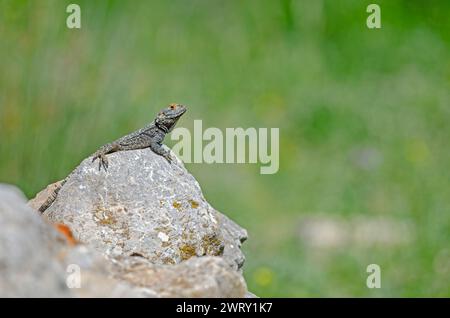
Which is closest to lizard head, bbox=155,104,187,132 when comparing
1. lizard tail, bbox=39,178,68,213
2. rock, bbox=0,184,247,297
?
lizard tail, bbox=39,178,68,213

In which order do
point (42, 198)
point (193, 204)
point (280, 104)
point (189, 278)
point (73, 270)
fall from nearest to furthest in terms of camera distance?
point (73, 270), point (189, 278), point (193, 204), point (42, 198), point (280, 104)

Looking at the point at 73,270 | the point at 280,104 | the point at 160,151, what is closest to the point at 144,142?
the point at 160,151

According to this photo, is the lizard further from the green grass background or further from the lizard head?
the green grass background

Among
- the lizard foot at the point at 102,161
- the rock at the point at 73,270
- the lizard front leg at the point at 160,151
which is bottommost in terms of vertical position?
the rock at the point at 73,270

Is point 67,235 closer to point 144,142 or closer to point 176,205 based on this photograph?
point 176,205

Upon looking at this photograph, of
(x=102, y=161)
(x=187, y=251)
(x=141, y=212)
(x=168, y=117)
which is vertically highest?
(x=168, y=117)

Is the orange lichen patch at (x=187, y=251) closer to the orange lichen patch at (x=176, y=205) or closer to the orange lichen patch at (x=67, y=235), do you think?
the orange lichen patch at (x=176, y=205)

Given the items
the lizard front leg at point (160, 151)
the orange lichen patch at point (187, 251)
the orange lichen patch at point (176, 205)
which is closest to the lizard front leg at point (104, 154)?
the lizard front leg at point (160, 151)

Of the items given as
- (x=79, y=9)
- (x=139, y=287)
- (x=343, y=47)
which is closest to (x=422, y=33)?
(x=343, y=47)
